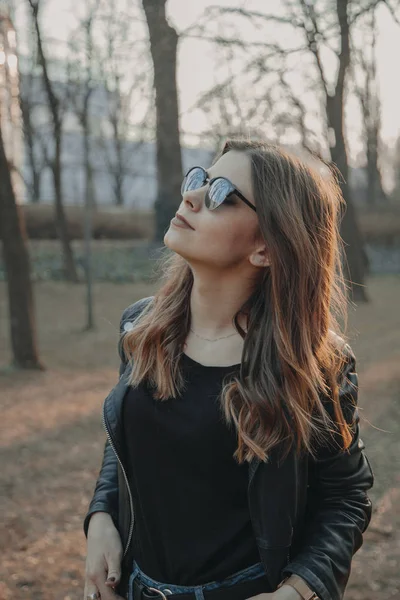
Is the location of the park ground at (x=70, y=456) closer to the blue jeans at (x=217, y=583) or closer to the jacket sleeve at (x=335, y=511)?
the jacket sleeve at (x=335, y=511)

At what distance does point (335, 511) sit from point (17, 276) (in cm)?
930

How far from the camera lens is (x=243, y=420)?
1726 mm

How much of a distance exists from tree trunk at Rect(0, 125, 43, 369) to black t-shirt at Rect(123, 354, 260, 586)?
29.5 ft

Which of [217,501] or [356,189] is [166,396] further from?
[356,189]

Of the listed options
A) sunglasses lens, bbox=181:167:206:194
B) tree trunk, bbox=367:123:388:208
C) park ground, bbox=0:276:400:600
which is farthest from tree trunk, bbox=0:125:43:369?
tree trunk, bbox=367:123:388:208

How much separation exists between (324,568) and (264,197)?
0.91 meters

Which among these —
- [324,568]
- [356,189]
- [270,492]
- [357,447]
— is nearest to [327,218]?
[357,447]

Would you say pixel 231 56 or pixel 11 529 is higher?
pixel 231 56

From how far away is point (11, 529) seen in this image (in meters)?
Result: 5.09

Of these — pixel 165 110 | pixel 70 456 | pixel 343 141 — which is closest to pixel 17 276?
pixel 165 110

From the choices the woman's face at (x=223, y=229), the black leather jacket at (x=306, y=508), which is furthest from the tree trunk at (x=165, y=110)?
the black leather jacket at (x=306, y=508)

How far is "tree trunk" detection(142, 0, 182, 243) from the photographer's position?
10.2 meters

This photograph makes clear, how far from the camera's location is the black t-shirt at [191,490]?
5.76 ft

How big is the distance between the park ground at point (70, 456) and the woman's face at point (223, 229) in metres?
0.73
